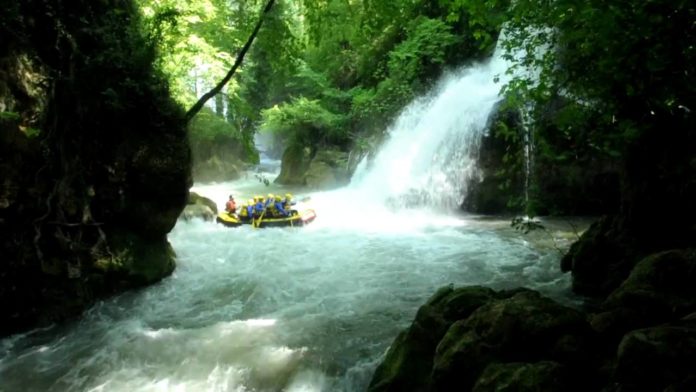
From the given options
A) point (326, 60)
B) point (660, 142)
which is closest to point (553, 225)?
point (660, 142)

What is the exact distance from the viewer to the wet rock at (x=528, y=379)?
122 inches

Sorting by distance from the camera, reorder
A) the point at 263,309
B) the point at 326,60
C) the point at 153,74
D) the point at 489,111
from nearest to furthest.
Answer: the point at 263,309
the point at 153,74
the point at 489,111
the point at 326,60

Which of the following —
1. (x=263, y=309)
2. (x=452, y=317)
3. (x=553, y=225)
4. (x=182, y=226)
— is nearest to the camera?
(x=452, y=317)

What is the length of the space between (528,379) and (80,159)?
612 centimetres

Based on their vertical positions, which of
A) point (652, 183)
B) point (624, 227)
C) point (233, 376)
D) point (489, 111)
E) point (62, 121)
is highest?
point (489, 111)

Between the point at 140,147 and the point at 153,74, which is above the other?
the point at 153,74

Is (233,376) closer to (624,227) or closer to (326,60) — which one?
(624,227)

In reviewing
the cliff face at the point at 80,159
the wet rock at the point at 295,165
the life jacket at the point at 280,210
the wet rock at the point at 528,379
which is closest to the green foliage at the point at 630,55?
the wet rock at the point at 528,379

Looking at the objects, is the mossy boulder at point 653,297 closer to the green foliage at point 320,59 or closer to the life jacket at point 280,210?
the green foliage at point 320,59

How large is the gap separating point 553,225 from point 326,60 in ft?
50.3

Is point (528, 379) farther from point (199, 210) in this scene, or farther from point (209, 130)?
point (209, 130)

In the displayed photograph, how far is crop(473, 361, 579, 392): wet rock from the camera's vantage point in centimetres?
309

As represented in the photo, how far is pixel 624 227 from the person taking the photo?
6.07 metres

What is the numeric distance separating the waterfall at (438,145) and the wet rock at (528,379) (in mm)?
9905
